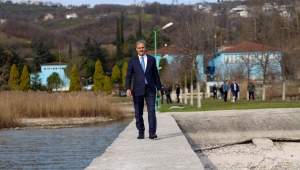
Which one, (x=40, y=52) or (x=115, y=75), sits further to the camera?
(x=40, y=52)

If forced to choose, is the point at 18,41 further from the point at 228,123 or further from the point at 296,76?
the point at 228,123

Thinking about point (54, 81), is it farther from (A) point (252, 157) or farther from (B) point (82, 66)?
(A) point (252, 157)

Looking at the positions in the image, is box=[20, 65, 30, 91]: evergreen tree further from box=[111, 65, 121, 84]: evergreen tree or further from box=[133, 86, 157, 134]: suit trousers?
box=[133, 86, 157, 134]: suit trousers

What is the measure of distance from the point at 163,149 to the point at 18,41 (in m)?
140

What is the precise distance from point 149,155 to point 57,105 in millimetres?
25380

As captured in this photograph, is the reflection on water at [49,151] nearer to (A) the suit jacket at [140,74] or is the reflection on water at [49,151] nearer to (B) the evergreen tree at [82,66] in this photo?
(A) the suit jacket at [140,74]

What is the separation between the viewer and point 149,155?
977 cm

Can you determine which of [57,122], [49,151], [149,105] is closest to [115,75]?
[57,122]

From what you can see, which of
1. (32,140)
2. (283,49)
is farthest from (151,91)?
(283,49)

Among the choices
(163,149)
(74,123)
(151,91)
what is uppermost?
(151,91)

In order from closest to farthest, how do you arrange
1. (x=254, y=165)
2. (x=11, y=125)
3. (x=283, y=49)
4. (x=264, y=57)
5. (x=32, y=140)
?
(x=254, y=165)
(x=32, y=140)
(x=11, y=125)
(x=283, y=49)
(x=264, y=57)

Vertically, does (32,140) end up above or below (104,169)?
below

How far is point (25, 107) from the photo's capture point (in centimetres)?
3356

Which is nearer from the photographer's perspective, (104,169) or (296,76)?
(104,169)
